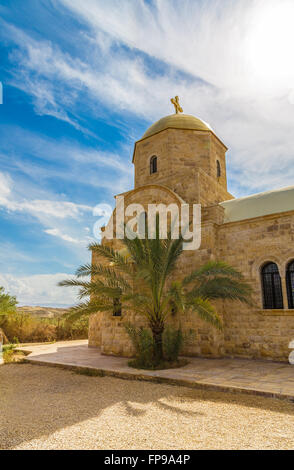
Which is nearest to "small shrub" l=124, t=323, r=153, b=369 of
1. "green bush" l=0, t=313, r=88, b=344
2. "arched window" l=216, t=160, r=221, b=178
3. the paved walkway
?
the paved walkway

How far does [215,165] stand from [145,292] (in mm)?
7178

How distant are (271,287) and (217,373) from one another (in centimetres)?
330

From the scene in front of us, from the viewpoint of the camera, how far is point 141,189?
37.1 feet

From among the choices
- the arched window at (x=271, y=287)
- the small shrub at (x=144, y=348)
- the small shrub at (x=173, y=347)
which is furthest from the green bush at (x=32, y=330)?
the arched window at (x=271, y=287)

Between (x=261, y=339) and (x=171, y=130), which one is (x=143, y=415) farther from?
(x=171, y=130)

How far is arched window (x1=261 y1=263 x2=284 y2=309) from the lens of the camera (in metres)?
8.34

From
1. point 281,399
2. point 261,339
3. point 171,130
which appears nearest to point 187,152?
point 171,130

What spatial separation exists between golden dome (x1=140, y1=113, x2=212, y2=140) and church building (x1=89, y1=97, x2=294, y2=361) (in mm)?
2061

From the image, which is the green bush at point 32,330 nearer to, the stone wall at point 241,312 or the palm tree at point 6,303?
the palm tree at point 6,303

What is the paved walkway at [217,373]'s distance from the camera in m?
5.17

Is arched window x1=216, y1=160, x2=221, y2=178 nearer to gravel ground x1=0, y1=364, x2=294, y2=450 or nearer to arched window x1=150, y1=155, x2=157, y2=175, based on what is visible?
arched window x1=150, y1=155, x2=157, y2=175

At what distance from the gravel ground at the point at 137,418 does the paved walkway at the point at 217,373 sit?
241 mm

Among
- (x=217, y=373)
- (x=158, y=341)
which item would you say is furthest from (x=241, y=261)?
(x=217, y=373)
